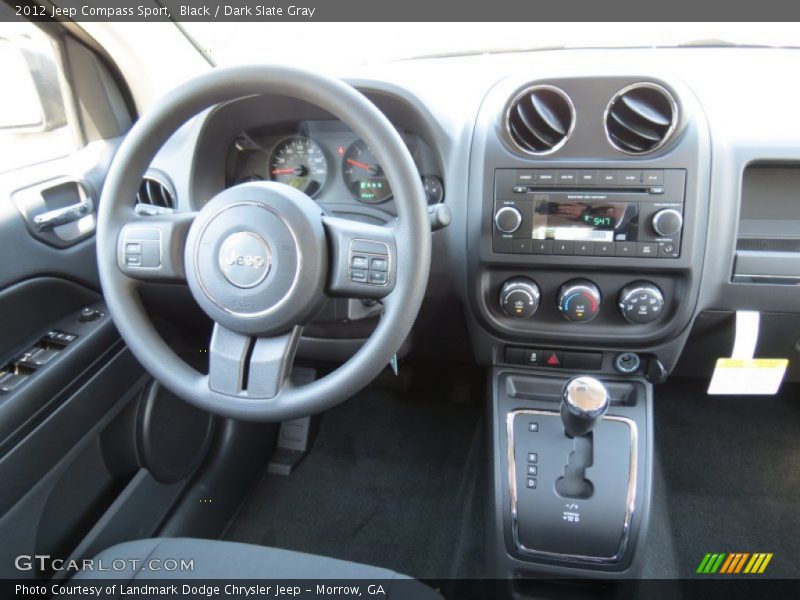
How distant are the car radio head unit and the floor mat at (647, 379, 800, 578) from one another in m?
0.99

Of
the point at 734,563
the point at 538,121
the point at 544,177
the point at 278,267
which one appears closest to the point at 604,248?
the point at 544,177

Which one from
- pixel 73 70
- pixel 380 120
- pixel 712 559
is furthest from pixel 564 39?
pixel 712 559

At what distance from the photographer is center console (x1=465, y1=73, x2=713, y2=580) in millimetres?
1114

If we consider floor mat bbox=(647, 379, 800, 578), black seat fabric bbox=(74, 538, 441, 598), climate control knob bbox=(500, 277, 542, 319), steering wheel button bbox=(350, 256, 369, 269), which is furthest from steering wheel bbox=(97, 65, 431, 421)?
floor mat bbox=(647, 379, 800, 578)

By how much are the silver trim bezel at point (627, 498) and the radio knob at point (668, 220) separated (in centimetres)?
48

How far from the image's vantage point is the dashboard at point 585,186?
1.11 meters

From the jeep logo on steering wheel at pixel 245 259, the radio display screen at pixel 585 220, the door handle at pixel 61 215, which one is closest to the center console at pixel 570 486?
the radio display screen at pixel 585 220

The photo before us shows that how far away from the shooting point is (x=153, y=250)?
3.10 ft

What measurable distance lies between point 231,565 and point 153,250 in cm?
56

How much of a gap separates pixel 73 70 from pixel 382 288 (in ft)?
3.66

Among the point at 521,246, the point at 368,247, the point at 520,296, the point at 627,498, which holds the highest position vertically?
the point at 368,247

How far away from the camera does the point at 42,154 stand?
→ 4.33 ft

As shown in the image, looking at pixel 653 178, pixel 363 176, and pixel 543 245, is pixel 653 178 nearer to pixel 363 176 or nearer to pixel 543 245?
Answer: pixel 543 245

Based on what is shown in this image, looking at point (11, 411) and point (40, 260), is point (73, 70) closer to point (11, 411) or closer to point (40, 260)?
point (40, 260)
